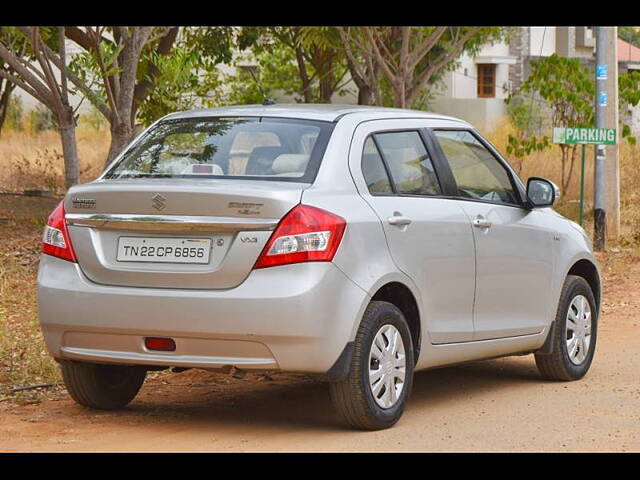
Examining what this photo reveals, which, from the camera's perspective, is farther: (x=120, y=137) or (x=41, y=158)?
(x=41, y=158)

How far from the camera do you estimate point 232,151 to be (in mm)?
7727

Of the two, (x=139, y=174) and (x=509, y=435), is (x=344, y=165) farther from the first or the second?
(x=509, y=435)

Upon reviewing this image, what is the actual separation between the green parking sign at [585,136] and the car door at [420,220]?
923cm

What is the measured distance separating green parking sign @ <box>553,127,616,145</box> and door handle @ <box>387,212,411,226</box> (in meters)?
9.86

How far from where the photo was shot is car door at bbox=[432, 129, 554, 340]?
28.2ft

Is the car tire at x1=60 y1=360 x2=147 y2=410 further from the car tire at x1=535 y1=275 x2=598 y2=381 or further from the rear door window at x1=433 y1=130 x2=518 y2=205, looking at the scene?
the car tire at x1=535 y1=275 x2=598 y2=381

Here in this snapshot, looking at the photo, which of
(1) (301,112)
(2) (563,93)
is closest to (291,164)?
(1) (301,112)

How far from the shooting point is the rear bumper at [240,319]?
7.00m

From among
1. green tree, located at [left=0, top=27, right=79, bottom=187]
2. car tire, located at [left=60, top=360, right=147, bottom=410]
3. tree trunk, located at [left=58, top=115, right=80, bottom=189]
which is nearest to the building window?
green tree, located at [left=0, top=27, right=79, bottom=187]

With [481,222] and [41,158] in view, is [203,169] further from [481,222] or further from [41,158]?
[41,158]

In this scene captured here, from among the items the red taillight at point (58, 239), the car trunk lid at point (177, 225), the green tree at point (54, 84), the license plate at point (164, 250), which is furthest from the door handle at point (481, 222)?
the green tree at point (54, 84)

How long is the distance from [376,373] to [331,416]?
0.79 metres

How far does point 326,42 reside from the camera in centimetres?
2202

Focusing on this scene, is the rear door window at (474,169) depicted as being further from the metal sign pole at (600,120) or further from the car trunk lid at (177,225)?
the metal sign pole at (600,120)
